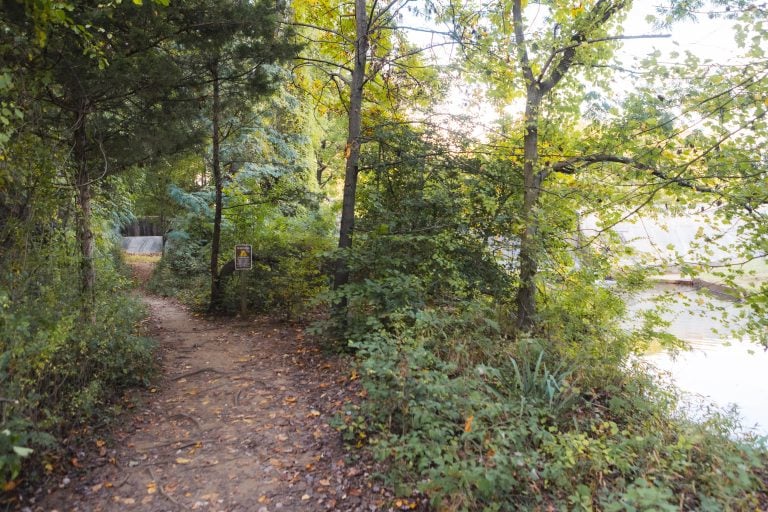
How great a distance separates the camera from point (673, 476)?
11.5ft

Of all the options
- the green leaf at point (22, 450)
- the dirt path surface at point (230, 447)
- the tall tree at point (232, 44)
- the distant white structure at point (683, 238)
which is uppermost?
the tall tree at point (232, 44)

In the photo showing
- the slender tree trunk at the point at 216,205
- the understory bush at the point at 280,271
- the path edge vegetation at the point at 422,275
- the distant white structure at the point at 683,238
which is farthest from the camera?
the understory bush at the point at 280,271

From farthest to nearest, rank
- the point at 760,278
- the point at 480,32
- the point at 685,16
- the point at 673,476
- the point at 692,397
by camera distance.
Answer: the point at 480,32 → the point at 692,397 → the point at 760,278 → the point at 685,16 → the point at 673,476

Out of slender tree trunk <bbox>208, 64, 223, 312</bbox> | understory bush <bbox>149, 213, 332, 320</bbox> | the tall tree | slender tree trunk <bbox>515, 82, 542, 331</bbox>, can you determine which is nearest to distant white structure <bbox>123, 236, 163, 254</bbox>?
understory bush <bbox>149, 213, 332, 320</bbox>

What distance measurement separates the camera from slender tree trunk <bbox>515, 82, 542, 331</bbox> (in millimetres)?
6500

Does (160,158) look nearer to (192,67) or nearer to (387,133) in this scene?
(192,67)

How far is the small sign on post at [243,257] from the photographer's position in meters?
8.12

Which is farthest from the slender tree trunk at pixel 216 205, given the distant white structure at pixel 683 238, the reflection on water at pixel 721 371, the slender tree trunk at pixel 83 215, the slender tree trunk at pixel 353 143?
the reflection on water at pixel 721 371

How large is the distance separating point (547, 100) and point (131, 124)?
6242 mm

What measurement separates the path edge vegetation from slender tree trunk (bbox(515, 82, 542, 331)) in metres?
0.03

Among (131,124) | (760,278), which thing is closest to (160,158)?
(131,124)

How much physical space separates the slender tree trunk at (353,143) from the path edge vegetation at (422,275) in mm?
35

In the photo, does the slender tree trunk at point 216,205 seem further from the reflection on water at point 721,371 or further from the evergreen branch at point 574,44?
the reflection on water at point 721,371

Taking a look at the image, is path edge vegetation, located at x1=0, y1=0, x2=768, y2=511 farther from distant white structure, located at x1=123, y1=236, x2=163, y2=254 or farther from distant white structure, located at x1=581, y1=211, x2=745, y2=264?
distant white structure, located at x1=123, y1=236, x2=163, y2=254
